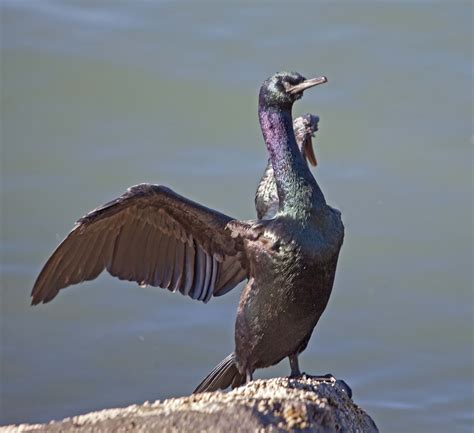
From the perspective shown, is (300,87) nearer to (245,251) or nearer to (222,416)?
(245,251)

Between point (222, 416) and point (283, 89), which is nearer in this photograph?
point (222, 416)

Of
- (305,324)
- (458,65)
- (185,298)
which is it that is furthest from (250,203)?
(305,324)

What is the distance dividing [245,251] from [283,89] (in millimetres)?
721

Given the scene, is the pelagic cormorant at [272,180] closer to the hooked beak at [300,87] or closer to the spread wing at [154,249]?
the spread wing at [154,249]

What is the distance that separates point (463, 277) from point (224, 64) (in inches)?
105

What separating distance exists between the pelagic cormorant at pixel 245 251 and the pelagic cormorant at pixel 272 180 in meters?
0.21

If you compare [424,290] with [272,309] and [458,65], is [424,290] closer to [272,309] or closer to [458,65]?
[458,65]

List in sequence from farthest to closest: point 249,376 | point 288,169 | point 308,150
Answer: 1. point 308,150
2. point 249,376
3. point 288,169

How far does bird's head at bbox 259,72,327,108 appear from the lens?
646 cm

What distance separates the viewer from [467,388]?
9.11 meters

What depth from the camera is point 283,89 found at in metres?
6.49

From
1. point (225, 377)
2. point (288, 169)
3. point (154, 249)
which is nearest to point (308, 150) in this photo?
point (154, 249)

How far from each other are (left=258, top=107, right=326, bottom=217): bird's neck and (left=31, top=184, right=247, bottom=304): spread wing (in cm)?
42

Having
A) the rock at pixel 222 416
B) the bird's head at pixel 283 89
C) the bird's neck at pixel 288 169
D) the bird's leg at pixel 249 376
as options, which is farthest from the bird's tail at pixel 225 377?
the rock at pixel 222 416
